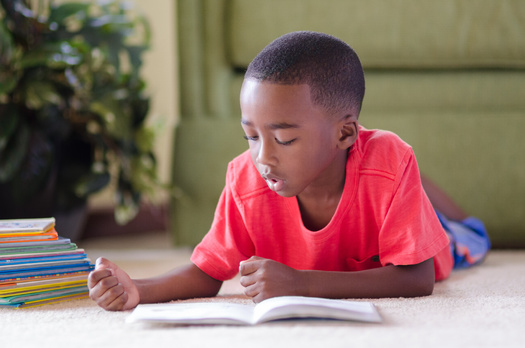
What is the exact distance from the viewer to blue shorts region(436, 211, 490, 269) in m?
1.45

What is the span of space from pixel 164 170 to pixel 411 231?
177cm

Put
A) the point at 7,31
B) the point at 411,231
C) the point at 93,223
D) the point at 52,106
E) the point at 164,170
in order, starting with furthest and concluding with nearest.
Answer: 1. the point at 164,170
2. the point at 93,223
3. the point at 52,106
4. the point at 7,31
5. the point at 411,231

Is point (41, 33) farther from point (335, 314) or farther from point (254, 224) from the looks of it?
point (335, 314)

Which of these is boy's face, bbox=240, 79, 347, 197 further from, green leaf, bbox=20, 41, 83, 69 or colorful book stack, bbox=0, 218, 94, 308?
green leaf, bbox=20, 41, 83, 69

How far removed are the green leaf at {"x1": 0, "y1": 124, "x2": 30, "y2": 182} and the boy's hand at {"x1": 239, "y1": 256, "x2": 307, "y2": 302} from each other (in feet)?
3.58

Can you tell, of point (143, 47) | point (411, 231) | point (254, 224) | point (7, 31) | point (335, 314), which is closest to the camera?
point (335, 314)

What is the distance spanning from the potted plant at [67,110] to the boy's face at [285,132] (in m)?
1.06

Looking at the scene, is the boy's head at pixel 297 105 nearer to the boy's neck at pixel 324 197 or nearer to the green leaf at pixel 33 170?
the boy's neck at pixel 324 197

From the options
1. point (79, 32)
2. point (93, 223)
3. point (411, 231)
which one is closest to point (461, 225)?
point (411, 231)

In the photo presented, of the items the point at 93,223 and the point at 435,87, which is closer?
the point at 435,87

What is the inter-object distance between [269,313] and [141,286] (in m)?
0.30

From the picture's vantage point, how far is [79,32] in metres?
1.95

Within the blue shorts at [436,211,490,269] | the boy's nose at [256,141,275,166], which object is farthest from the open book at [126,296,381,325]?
the blue shorts at [436,211,490,269]

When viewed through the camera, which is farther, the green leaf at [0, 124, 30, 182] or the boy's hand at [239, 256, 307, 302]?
the green leaf at [0, 124, 30, 182]
